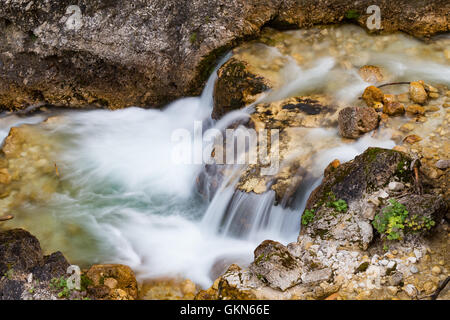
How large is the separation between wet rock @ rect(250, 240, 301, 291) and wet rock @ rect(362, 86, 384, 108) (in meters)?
2.55

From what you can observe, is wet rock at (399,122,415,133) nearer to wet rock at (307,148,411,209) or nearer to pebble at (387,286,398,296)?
wet rock at (307,148,411,209)

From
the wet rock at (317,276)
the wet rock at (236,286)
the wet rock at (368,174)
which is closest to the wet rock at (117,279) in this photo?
the wet rock at (236,286)

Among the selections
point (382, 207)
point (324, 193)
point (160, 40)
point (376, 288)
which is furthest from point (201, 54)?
point (376, 288)

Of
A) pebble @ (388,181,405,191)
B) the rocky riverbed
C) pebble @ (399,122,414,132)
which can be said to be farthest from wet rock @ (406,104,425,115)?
pebble @ (388,181,405,191)

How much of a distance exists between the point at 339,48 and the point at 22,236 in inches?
197

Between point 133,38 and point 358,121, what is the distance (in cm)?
391

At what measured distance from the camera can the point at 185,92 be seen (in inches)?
293

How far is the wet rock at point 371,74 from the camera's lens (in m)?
6.10

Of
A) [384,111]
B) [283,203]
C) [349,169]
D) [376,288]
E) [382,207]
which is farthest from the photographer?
[384,111]

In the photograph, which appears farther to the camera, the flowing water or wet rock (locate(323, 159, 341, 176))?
the flowing water

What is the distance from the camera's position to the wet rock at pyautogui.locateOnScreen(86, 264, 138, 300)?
14.8 ft

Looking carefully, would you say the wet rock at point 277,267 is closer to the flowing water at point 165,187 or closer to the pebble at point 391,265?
the pebble at point 391,265

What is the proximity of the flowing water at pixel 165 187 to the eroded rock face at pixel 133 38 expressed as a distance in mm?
302

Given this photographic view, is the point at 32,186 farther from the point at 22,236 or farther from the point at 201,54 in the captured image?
the point at 201,54
